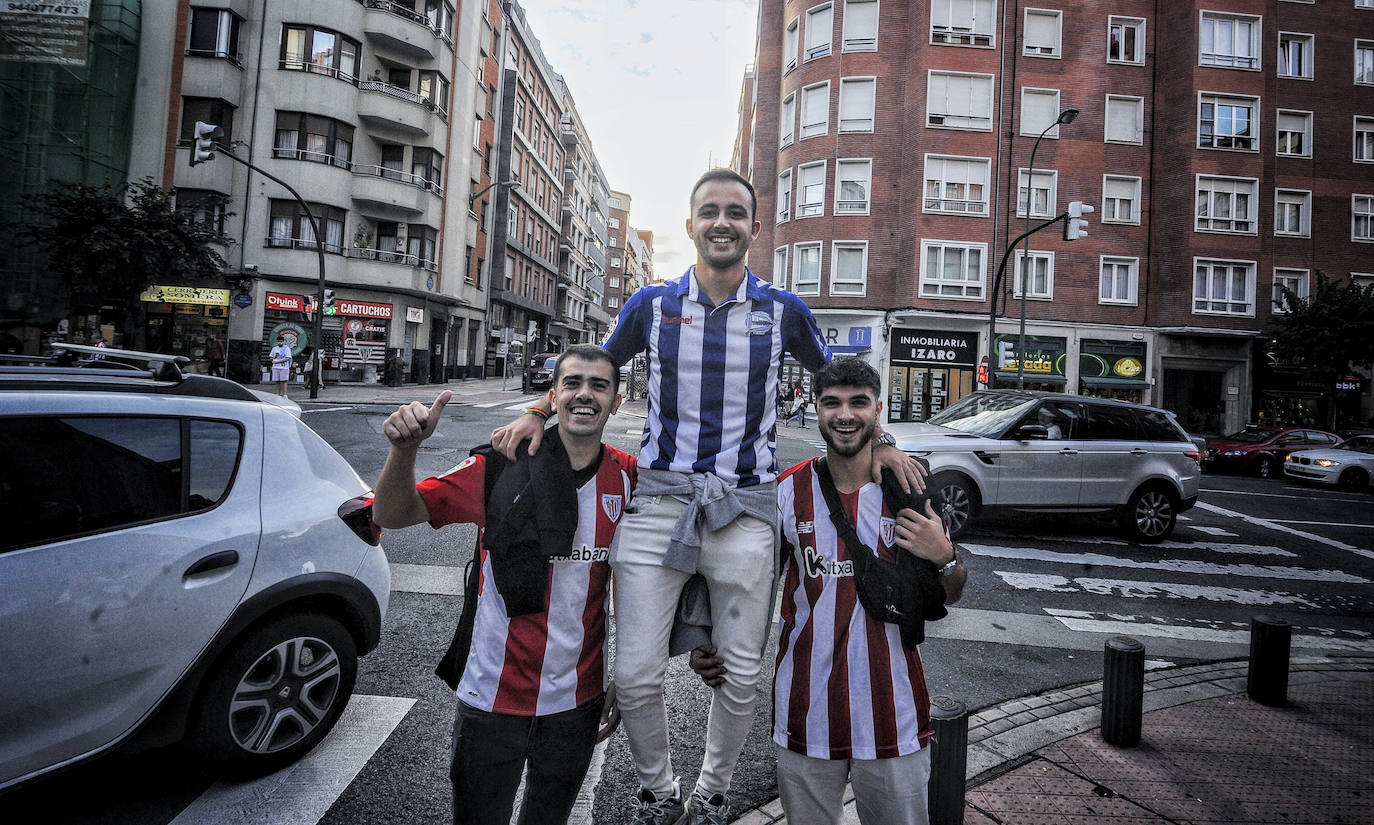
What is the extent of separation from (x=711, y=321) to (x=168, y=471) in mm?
2203

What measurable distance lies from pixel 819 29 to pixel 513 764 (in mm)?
32591

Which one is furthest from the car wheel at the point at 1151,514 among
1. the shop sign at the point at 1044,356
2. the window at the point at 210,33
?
the window at the point at 210,33

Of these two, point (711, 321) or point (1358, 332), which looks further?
point (1358, 332)

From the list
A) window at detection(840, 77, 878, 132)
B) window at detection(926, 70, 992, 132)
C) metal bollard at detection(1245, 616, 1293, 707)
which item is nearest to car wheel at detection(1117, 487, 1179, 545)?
metal bollard at detection(1245, 616, 1293, 707)

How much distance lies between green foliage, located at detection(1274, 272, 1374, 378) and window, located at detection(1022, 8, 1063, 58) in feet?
43.6

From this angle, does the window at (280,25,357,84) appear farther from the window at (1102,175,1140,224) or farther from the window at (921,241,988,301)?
the window at (1102,175,1140,224)

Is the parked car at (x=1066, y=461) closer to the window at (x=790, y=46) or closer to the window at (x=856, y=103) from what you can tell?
the window at (x=856, y=103)

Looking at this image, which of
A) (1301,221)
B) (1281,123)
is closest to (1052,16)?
(1281,123)

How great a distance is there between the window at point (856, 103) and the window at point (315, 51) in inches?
814

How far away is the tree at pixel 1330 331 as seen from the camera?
75.1 feet

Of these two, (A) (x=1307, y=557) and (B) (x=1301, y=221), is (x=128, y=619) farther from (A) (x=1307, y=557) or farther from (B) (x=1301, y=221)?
(B) (x=1301, y=221)

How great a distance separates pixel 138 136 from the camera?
84.5 ft

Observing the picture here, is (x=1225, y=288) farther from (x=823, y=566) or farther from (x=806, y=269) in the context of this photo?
(x=823, y=566)

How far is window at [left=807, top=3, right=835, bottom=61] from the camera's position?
2833 centimetres
